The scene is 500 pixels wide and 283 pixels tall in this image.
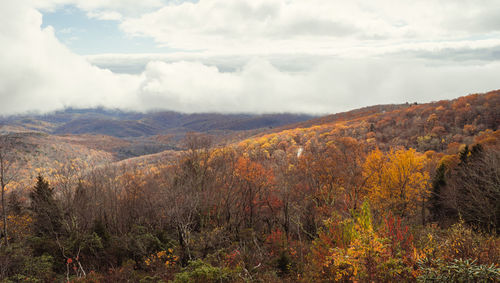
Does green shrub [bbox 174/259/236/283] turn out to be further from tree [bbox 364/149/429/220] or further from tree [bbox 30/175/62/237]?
tree [bbox 364/149/429/220]

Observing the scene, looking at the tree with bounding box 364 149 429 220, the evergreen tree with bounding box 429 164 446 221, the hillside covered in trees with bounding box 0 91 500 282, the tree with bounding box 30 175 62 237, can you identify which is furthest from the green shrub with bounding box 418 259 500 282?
the evergreen tree with bounding box 429 164 446 221

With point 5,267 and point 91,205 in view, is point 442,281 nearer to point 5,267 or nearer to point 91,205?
point 5,267

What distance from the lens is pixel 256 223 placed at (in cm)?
3628

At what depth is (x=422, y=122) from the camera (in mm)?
122188

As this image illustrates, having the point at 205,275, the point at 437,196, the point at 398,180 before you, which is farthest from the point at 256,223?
the point at 437,196

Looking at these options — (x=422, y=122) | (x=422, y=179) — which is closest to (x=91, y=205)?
(x=422, y=179)

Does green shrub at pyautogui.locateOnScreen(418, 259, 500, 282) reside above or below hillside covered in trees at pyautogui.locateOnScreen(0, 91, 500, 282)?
above

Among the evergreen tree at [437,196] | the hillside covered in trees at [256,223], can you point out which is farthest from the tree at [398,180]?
the evergreen tree at [437,196]

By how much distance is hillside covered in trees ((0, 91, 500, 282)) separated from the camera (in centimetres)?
1098

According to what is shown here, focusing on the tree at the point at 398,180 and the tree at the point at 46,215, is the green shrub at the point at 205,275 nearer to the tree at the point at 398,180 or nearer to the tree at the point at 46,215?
the tree at the point at 46,215

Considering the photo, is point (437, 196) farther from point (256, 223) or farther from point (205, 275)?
point (205, 275)

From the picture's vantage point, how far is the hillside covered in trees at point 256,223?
11.0 meters

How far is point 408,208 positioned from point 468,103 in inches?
4655

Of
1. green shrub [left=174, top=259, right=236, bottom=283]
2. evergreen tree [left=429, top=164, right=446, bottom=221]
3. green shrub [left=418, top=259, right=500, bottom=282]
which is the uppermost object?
green shrub [left=418, top=259, right=500, bottom=282]
